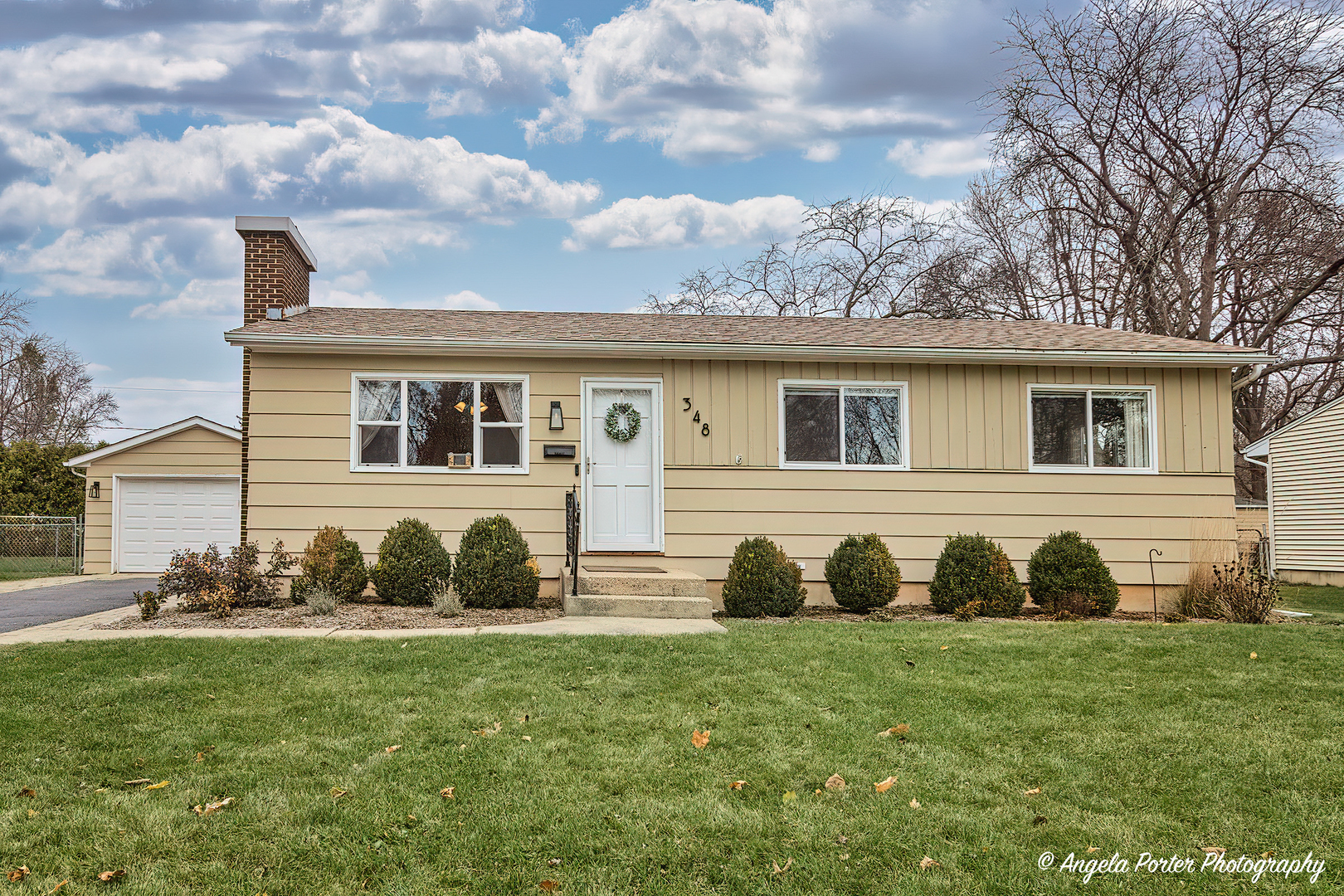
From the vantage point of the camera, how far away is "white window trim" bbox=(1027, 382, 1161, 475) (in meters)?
10.3

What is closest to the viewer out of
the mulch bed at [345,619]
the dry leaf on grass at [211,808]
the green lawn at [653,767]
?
the green lawn at [653,767]

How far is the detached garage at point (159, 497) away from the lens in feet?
53.7

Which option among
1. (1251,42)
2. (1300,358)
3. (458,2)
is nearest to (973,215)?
(1251,42)

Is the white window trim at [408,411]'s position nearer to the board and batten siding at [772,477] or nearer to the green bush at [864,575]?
the board and batten siding at [772,477]

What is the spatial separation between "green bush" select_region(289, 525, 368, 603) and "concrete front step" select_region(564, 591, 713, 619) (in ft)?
8.18

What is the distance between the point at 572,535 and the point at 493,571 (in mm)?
915

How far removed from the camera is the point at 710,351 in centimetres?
995

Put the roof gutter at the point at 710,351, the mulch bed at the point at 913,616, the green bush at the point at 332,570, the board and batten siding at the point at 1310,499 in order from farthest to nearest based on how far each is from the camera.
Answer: the board and batten siding at the point at 1310,499
the roof gutter at the point at 710,351
the green bush at the point at 332,570
the mulch bed at the point at 913,616

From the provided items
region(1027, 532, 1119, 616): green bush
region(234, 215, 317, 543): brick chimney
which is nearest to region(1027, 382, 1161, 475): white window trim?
region(1027, 532, 1119, 616): green bush

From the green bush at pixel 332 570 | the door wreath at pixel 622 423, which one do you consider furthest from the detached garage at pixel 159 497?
the door wreath at pixel 622 423

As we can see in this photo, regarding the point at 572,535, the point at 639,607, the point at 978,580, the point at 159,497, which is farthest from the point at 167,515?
the point at 978,580

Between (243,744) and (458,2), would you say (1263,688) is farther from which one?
(458,2)

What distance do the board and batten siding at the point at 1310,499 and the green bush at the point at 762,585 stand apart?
45.7 feet

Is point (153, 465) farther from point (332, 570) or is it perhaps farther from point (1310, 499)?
point (1310, 499)
